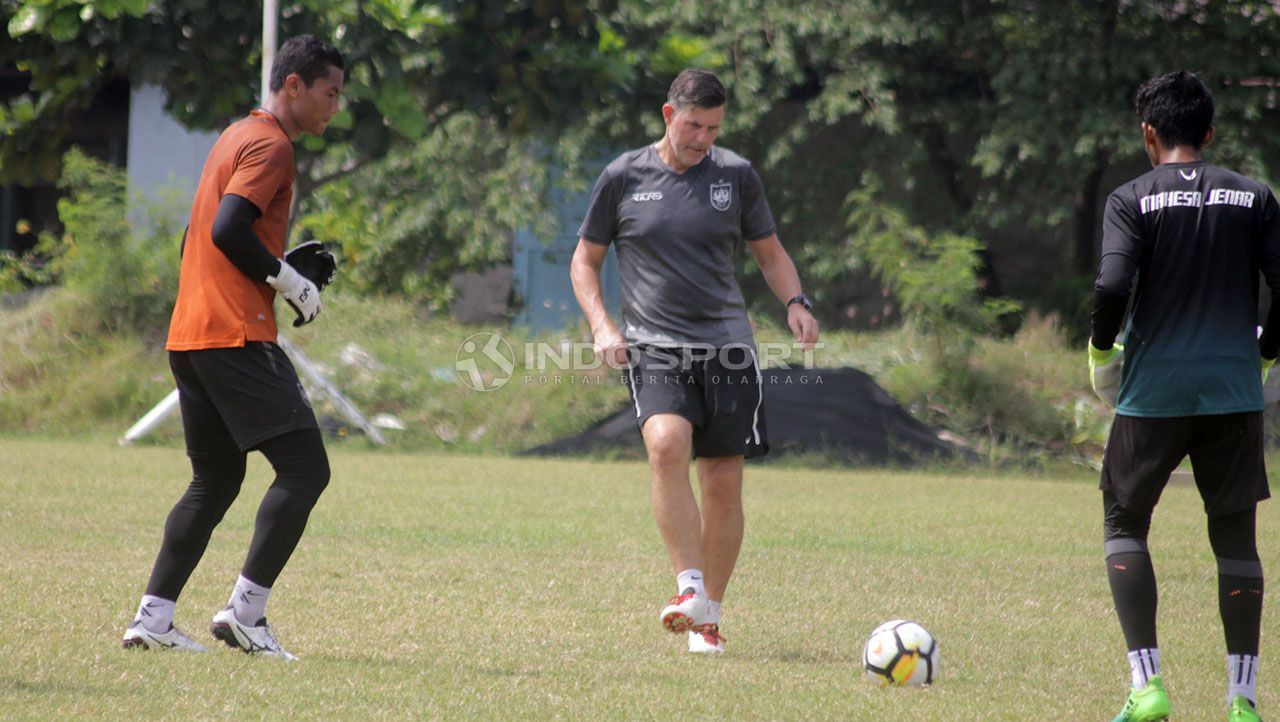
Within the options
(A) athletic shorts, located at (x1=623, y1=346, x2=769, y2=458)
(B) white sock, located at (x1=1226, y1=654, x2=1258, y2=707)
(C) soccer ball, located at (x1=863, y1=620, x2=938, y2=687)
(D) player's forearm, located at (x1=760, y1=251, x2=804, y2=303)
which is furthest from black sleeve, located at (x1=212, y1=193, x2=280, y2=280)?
(B) white sock, located at (x1=1226, y1=654, x2=1258, y2=707)

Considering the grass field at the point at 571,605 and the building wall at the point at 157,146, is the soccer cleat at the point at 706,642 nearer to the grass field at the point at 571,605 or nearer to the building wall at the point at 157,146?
the grass field at the point at 571,605

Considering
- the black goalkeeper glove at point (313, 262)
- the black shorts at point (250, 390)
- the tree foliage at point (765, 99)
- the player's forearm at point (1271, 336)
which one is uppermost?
the tree foliage at point (765, 99)

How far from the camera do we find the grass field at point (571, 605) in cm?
458

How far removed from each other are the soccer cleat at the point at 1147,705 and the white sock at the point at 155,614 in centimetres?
303

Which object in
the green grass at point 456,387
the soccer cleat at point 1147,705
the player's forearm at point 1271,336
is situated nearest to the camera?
the soccer cleat at point 1147,705

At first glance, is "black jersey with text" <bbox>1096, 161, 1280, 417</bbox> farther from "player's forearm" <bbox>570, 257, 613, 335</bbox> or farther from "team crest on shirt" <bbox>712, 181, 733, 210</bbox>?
"player's forearm" <bbox>570, 257, 613, 335</bbox>

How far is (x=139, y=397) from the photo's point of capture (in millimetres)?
14914

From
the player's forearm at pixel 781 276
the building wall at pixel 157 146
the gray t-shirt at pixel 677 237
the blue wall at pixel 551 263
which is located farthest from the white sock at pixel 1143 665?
the building wall at pixel 157 146

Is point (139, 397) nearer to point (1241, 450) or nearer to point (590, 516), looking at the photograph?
point (590, 516)

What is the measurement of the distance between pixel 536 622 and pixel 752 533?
313 cm

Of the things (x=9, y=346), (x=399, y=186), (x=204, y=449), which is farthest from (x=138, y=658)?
(x=399, y=186)

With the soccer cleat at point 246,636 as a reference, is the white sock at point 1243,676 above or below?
above

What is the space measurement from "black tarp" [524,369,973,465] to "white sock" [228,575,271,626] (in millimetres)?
8520

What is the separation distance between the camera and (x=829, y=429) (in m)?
13.7
